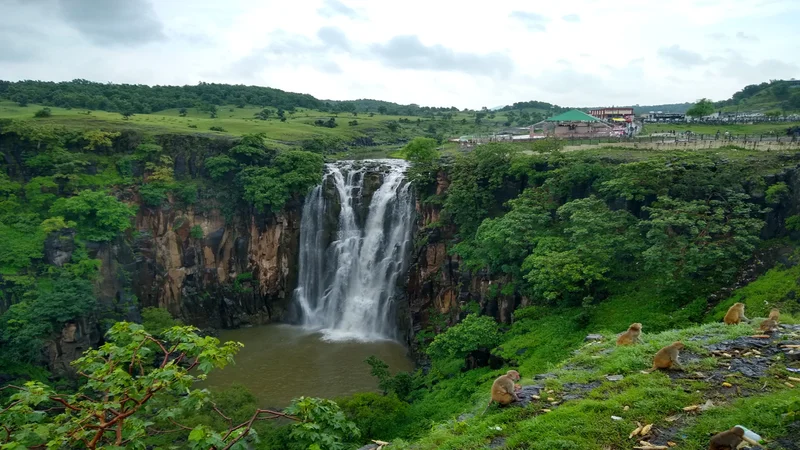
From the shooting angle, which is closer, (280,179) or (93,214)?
(93,214)

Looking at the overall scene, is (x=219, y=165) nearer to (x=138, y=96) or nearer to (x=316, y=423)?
(x=316, y=423)

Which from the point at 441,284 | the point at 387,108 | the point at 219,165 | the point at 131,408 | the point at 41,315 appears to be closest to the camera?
the point at 131,408

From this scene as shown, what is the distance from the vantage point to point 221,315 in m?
31.9

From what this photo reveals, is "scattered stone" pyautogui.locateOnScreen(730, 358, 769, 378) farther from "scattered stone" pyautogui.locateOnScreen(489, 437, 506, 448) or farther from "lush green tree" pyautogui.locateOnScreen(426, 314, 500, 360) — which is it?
"lush green tree" pyautogui.locateOnScreen(426, 314, 500, 360)

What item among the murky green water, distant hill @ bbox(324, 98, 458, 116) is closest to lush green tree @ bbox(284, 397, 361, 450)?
the murky green water

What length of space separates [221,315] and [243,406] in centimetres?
1598

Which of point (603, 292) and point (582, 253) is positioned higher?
point (582, 253)

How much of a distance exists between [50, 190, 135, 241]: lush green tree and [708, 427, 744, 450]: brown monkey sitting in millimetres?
29045

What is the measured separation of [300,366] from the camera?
25.4 meters

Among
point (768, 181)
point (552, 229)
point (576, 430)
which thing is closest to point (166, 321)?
point (552, 229)

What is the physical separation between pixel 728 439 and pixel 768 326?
220 inches

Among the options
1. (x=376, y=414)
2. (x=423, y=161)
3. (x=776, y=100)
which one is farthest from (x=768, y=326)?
(x=776, y=100)

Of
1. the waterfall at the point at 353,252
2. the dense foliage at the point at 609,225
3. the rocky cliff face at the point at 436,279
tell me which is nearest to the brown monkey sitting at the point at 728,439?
the dense foliage at the point at 609,225

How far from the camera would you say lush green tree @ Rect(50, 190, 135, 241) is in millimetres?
26969
